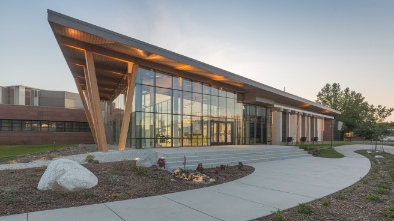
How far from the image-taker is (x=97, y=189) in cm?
736

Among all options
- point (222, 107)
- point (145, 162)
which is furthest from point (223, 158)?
point (222, 107)

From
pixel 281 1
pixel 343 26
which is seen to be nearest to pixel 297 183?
pixel 281 1

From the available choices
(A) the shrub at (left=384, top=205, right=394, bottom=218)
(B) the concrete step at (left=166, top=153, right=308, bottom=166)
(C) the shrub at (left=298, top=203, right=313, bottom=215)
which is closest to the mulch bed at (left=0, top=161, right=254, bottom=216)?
(B) the concrete step at (left=166, top=153, right=308, bottom=166)

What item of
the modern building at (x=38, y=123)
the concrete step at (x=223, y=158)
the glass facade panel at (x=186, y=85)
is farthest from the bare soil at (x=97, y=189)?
the modern building at (x=38, y=123)

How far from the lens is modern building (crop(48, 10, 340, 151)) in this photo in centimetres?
1493

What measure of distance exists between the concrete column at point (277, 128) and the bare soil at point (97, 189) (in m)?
20.7

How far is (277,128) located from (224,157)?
56.3 feet

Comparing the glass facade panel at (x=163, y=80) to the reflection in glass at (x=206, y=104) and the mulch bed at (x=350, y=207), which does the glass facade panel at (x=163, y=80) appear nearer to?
the reflection in glass at (x=206, y=104)

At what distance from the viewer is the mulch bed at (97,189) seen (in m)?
5.98

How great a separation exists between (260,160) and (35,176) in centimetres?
1262

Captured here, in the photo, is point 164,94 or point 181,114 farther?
point 181,114

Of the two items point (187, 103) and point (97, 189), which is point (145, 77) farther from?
point (97, 189)

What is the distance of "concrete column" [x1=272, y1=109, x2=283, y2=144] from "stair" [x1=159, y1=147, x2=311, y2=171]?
9527 mm

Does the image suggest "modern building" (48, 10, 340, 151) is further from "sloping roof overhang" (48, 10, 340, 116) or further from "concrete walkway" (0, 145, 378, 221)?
"concrete walkway" (0, 145, 378, 221)
